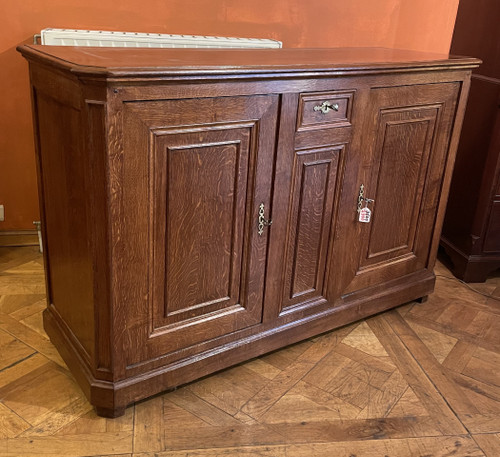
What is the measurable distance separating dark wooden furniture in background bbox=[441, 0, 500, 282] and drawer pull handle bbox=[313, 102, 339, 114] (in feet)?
2.95

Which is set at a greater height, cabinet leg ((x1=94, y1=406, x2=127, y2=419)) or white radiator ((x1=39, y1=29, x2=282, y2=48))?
white radiator ((x1=39, y1=29, x2=282, y2=48))

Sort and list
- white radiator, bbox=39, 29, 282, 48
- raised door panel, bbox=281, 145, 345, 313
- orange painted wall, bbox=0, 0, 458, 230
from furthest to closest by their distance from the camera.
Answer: orange painted wall, bbox=0, 0, 458, 230
white radiator, bbox=39, 29, 282, 48
raised door panel, bbox=281, 145, 345, 313

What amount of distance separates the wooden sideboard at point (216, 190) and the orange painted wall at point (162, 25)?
0.54 m

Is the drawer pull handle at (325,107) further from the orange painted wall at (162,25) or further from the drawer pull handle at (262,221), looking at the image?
the orange painted wall at (162,25)

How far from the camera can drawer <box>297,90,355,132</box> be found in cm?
153

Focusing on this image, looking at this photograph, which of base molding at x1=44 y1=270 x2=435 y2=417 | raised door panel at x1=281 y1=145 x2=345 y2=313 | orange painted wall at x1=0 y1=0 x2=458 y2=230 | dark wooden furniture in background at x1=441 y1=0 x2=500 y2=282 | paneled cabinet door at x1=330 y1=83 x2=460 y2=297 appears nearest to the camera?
base molding at x1=44 y1=270 x2=435 y2=417

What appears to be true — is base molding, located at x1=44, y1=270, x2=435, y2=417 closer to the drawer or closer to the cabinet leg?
the cabinet leg

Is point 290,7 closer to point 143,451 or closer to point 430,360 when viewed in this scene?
point 430,360

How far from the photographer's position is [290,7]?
2377mm

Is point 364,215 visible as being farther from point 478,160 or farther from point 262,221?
point 478,160

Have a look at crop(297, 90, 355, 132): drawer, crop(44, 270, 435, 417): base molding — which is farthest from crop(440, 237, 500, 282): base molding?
crop(297, 90, 355, 132): drawer

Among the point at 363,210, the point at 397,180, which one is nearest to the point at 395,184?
the point at 397,180

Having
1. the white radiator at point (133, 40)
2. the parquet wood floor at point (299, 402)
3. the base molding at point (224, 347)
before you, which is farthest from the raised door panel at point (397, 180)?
the white radiator at point (133, 40)

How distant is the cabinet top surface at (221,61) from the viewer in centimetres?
123
